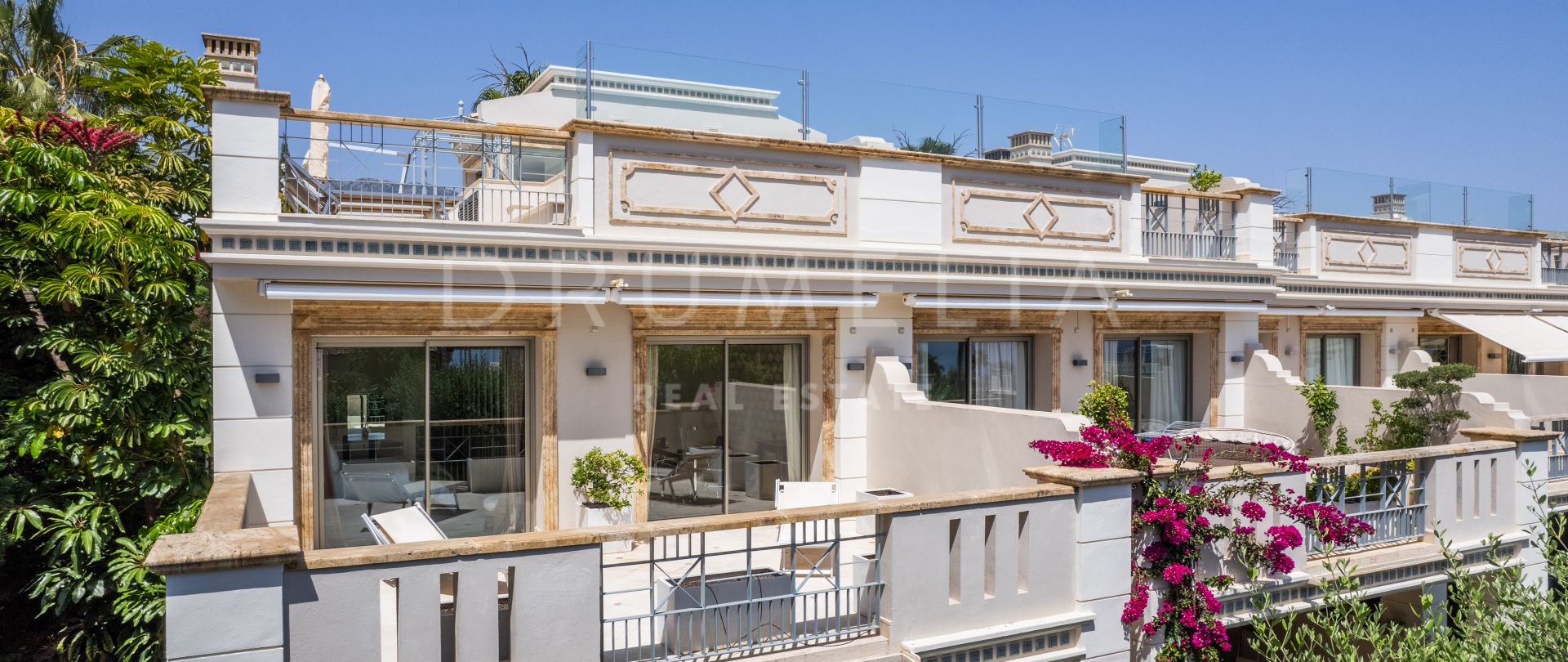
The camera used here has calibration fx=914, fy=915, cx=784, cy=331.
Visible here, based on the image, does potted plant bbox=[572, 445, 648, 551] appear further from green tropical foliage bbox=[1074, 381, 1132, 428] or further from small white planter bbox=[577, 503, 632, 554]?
green tropical foliage bbox=[1074, 381, 1132, 428]

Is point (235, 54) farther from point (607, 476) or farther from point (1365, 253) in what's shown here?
point (1365, 253)

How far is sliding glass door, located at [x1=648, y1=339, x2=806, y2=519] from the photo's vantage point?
10.2 meters

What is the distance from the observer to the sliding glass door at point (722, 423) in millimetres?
10203

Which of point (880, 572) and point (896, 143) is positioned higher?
point (896, 143)

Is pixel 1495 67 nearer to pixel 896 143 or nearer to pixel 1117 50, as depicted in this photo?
pixel 1117 50

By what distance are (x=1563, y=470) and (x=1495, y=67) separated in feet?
42.4

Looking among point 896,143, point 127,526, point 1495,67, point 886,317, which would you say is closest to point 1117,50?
point 1495,67

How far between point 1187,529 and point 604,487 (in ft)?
18.0

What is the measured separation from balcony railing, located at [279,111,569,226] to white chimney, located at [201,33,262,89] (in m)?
1.53

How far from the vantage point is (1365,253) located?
1650 cm

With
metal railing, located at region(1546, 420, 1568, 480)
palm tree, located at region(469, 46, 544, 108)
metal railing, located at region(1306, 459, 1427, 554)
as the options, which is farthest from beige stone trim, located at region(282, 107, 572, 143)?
palm tree, located at region(469, 46, 544, 108)

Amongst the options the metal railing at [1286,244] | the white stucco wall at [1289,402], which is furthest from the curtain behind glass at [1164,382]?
the metal railing at [1286,244]

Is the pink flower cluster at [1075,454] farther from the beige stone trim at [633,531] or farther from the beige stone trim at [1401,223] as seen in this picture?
the beige stone trim at [1401,223]

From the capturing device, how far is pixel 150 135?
360 inches
